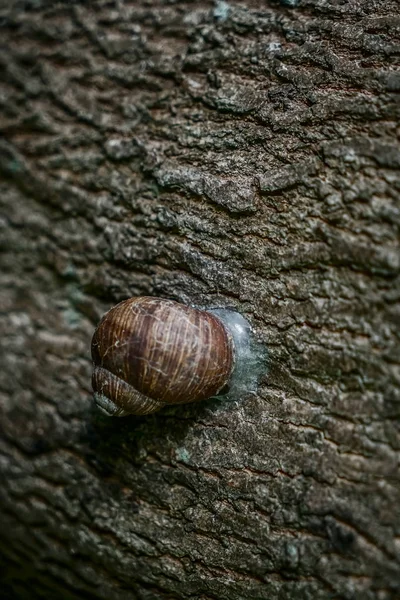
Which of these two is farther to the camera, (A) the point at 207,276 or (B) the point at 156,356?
(A) the point at 207,276

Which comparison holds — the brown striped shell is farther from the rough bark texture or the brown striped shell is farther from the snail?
the rough bark texture

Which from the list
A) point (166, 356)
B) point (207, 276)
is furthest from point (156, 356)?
point (207, 276)

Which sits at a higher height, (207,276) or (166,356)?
(207,276)

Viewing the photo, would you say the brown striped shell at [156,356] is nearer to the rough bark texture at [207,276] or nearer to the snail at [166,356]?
the snail at [166,356]

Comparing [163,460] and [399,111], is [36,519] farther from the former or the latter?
[399,111]

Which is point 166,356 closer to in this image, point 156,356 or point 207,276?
point 156,356

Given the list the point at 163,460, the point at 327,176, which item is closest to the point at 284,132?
the point at 327,176
